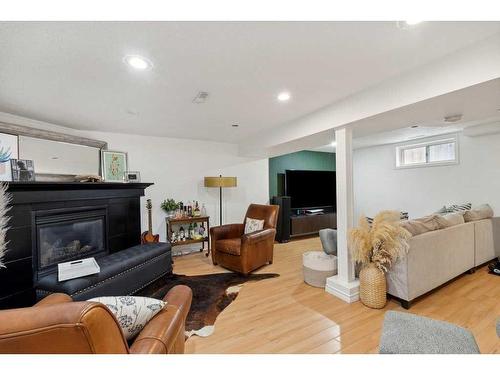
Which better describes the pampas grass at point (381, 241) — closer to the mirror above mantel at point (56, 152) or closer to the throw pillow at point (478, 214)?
the throw pillow at point (478, 214)

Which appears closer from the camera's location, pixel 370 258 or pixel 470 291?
pixel 370 258

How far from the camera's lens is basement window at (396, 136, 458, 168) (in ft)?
14.4

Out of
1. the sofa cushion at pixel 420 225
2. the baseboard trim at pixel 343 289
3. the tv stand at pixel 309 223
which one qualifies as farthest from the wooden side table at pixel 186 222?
the sofa cushion at pixel 420 225

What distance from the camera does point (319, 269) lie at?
8.95 ft

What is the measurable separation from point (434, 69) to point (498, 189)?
11.8ft

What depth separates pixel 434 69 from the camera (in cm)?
166

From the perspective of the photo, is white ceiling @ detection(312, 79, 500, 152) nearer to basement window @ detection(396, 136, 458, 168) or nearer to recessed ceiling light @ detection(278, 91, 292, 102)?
recessed ceiling light @ detection(278, 91, 292, 102)

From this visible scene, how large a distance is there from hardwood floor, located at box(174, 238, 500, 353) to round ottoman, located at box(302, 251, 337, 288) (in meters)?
0.09

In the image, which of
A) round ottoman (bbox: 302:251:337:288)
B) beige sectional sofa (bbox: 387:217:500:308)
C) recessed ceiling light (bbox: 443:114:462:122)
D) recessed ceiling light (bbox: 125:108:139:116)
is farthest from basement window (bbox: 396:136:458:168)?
recessed ceiling light (bbox: 125:108:139:116)

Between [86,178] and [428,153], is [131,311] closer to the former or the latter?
[86,178]

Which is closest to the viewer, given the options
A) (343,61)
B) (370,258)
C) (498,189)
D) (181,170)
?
(343,61)

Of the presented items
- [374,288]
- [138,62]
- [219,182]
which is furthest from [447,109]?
[219,182]
